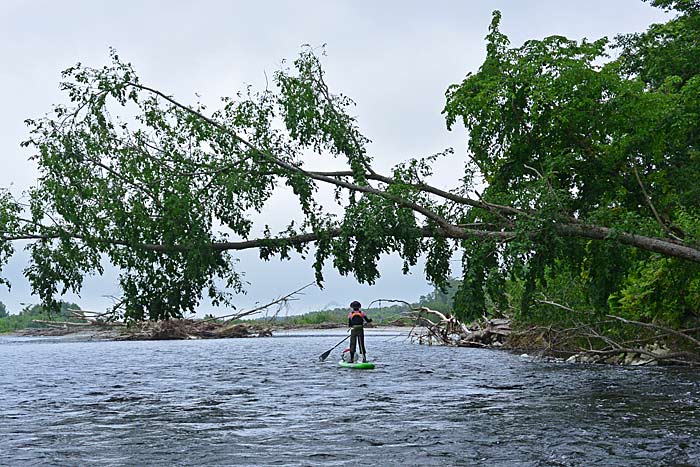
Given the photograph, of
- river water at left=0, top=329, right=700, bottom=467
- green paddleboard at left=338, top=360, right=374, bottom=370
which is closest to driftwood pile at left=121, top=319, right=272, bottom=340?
river water at left=0, top=329, right=700, bottom=467

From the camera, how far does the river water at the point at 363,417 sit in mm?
12555

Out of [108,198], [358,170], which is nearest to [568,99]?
[358,170]

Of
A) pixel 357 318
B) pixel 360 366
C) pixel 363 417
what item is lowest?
pixel 363 417

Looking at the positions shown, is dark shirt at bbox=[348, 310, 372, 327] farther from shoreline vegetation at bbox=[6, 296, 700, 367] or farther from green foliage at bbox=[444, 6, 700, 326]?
green foliage at bbox=[444, 6, 700, 326]

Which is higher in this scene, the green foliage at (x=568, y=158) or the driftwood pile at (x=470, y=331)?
the green foliage at (x=568, y=158)

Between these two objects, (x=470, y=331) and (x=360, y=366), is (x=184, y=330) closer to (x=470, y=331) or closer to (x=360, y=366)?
(x=470, y=331)

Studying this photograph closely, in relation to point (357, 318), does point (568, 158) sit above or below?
above

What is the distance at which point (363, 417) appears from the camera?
17.1m

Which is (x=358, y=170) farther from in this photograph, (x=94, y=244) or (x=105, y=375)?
(x=105, y=375)

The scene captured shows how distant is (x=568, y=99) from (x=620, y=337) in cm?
1283

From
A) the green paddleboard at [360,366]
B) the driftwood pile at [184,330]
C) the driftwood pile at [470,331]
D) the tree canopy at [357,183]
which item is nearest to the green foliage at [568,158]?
the tree canopy at [357,183]

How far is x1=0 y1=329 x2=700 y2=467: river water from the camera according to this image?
494 inches

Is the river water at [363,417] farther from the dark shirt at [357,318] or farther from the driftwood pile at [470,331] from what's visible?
the driftwood pile at [470,331]

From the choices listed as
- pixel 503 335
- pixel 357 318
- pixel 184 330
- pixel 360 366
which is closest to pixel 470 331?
pixel 503 335
